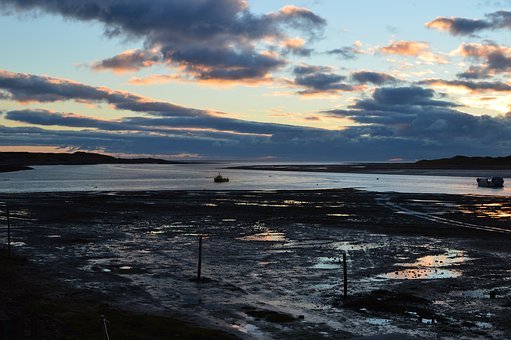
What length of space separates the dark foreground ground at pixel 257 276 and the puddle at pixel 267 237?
0.14 m

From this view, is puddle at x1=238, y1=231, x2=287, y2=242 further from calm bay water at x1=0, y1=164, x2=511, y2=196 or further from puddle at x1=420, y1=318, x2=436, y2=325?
calm bay water at x1=0, y1=164, x2=511, y2=196

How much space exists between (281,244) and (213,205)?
28.2 m

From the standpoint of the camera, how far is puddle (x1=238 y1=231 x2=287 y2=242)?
36.4 metres

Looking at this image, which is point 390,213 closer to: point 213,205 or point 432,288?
point 213,205

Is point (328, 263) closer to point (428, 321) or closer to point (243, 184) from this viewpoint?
point (428, 321)

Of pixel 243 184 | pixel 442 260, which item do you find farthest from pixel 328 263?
pixel 243 184

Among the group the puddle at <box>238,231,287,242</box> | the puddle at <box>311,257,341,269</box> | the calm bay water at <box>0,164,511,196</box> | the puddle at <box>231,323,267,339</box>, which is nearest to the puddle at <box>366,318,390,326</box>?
the puddle at <box>231,323,267,339</box>

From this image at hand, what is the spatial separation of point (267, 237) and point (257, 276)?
12.4 metres

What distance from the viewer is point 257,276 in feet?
83.0

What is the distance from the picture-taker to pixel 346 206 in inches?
2427

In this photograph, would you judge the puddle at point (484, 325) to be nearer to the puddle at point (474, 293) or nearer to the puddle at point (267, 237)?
the puddle at point (474, 293)

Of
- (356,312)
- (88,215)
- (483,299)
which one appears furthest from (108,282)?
(88,215)

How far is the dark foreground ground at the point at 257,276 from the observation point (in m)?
17.5

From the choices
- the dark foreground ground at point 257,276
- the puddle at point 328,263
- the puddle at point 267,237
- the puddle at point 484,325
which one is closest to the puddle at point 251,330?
the dark foreground ground at point 257,276
